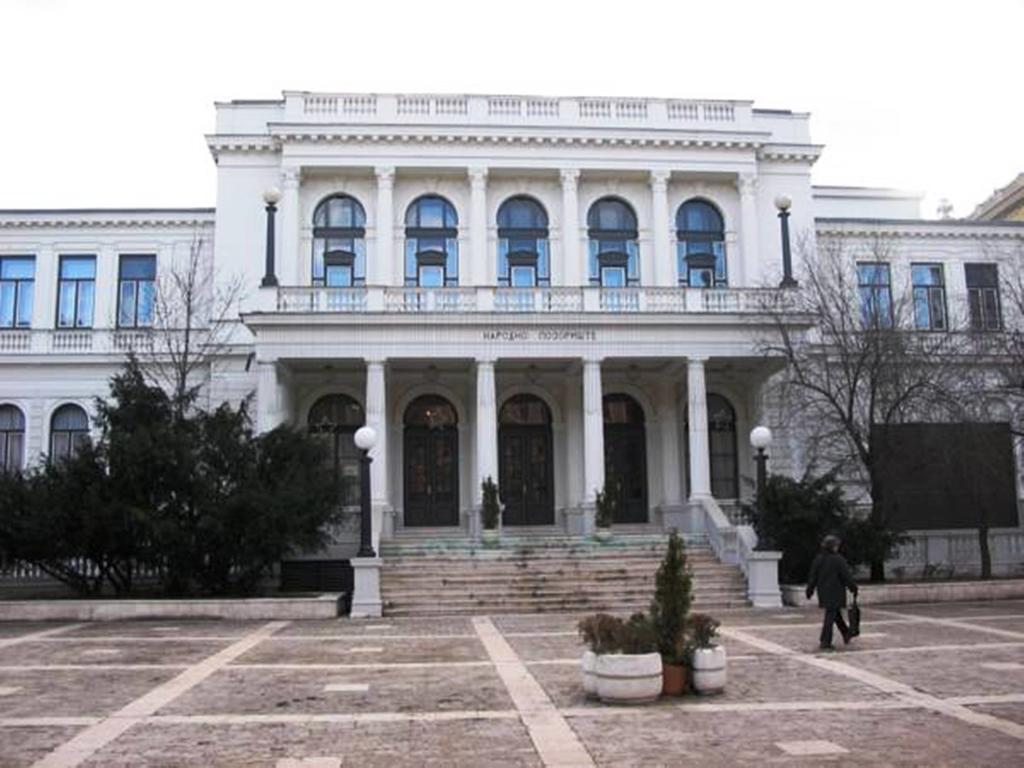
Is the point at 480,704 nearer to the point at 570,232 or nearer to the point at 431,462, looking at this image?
the point at 431,462

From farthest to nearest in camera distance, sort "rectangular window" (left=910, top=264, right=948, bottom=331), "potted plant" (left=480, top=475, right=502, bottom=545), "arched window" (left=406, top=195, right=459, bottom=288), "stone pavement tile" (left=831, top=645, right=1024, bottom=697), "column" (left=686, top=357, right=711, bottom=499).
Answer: "rectangular window" (left=910, top=264, right=948, bottom=331)
"arched window" (left=406, top=195, right=459, bottom=288)
"column" (left=686, top=357, right=711, bottom=499)
"potted plant" (left=480, top=475, right=502, bottom=545)
"stone pavement tile" (left=831, top=645, right=1024, bottom=697)

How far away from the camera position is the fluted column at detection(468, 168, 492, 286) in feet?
110

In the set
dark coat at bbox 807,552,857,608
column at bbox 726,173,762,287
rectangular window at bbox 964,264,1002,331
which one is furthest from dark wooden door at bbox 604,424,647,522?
dark coat at bbox 807,552,857,608

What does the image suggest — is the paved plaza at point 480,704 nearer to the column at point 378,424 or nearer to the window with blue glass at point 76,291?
the column at point 378,424

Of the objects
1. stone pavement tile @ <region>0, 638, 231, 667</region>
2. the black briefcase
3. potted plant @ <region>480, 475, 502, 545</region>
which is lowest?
stone pavement tile @ <region>0, 638, 231, 667</region>

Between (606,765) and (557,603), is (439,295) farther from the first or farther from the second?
(606,765)

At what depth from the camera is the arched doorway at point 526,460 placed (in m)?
33.0

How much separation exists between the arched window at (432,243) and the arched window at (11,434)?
540 inches

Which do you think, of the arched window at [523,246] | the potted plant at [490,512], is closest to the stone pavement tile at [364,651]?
the potted plant at [490,512]

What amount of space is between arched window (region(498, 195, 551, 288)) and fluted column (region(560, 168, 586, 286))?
0.83m

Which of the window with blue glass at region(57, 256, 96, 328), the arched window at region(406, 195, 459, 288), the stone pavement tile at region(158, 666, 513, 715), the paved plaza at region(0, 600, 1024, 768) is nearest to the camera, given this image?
the paved plaza at region(0, 600, 1024, 768)

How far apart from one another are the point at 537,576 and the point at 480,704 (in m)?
13.3

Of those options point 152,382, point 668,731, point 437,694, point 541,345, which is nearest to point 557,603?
point 541,345

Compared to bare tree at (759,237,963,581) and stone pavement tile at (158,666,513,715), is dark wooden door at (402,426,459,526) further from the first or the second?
stone pavement tile at (158,666,513,715)
